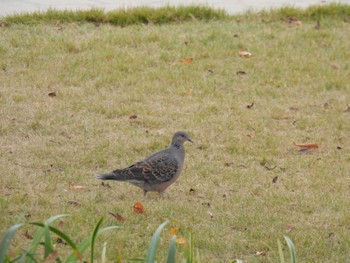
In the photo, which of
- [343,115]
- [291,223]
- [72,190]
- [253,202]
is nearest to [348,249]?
[291,223]

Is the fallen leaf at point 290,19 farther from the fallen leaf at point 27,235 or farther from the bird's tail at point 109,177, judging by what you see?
the fallen leaf at point 27,235

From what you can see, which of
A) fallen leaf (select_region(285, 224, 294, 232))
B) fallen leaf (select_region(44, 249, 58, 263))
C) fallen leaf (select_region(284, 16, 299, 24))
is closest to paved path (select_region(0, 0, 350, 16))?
fallen leaf (select_region(284, 16, 299, 24))

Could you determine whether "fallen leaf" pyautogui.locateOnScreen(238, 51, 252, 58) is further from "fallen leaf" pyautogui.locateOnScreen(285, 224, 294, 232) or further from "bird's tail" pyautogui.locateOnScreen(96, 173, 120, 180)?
"fallen leaf" pyautogui.locateOnScreen(285, 224, 294, 232)

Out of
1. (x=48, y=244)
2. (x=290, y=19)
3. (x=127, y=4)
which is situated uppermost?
(x=48, y=244)

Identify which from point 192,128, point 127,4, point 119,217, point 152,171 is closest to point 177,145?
point 152,171

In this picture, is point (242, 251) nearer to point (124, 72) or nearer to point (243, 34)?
point (124, 72)

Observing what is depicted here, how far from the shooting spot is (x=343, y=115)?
337 inches

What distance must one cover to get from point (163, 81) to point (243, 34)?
1858 mm

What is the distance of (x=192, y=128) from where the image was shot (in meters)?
8.04

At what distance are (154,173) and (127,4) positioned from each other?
18.1ft

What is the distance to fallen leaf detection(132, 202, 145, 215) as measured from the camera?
612cm

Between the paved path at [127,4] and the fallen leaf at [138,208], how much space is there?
5.38 meters

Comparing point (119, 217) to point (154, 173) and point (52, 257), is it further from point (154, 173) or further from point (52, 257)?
point (52, 257)

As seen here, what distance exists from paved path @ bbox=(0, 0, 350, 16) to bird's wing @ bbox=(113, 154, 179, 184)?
4.96 meters
